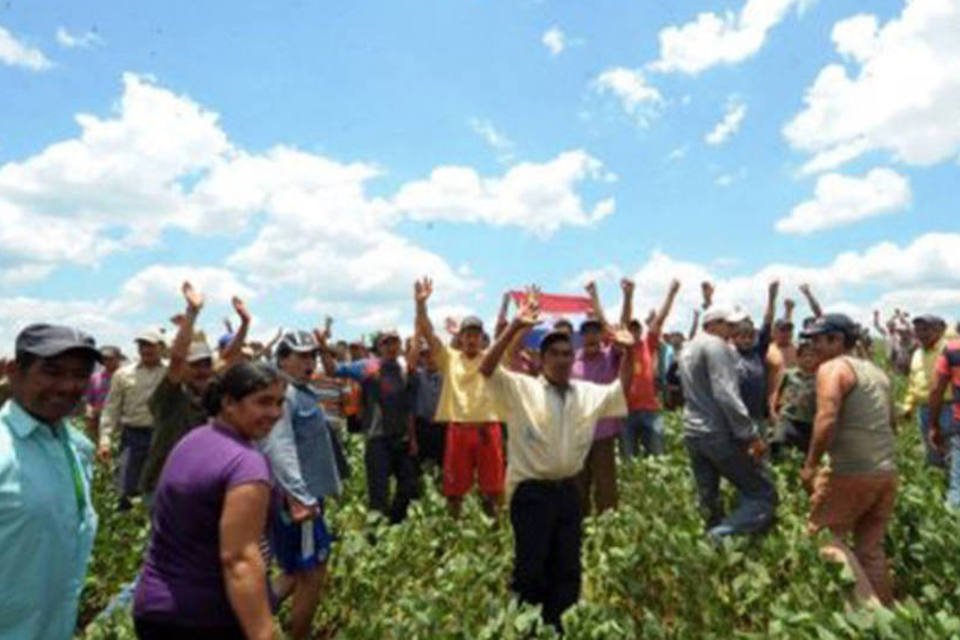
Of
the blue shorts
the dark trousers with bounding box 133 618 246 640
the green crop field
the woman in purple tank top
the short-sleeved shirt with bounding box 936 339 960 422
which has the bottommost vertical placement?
the green crop field

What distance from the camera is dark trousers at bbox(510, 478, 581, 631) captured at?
5242 mm

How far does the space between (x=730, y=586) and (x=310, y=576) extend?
2.41 meters

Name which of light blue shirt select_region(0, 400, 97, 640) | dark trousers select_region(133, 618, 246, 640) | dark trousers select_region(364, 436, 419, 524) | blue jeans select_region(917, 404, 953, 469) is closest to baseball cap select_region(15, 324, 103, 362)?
light blue shirt select_region(0, 400, 97, 640)

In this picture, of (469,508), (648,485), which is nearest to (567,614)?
(469,508)

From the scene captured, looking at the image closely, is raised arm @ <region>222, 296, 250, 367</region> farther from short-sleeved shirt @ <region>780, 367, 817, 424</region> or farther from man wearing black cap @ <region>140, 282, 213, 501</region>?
short-sleeved shirt @ <region>780, 367, 817, 424</region>

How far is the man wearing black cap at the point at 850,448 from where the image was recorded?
5602 mm

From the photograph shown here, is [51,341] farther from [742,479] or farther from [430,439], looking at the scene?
[430,439]

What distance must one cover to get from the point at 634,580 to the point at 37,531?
154 inches

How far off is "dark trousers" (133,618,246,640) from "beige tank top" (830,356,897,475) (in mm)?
3772

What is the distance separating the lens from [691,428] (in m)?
6.89

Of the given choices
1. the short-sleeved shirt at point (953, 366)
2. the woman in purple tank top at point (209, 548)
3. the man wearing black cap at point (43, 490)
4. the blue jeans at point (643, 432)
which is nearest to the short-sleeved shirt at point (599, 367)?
the blue jeans at point (643, 432)

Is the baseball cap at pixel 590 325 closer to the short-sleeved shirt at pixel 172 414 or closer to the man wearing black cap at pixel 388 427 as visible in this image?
the man wearing black cap at pixel 388 427

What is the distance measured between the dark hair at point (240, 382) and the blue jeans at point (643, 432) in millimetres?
7169

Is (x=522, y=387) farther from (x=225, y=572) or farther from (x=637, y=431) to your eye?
(x=637, y=431)
